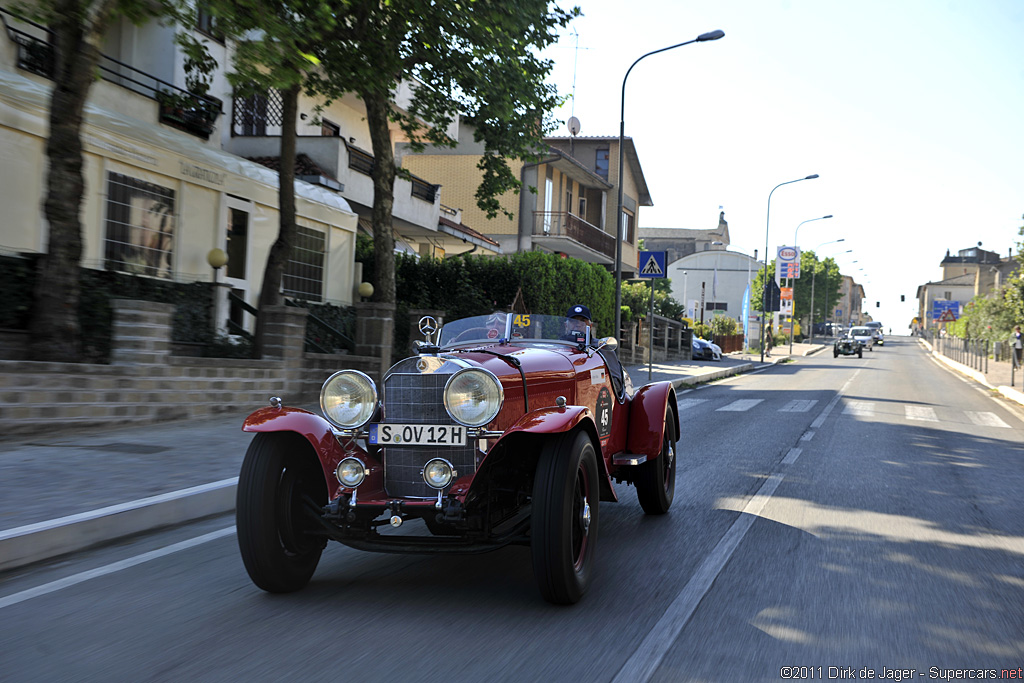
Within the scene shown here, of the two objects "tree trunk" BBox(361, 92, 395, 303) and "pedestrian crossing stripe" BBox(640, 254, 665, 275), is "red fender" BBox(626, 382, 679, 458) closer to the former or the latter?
"tree trunk" BBox(361, 92, 395, 303)

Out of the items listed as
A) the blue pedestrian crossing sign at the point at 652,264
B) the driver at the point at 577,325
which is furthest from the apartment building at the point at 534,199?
the driver at the point at 577,325

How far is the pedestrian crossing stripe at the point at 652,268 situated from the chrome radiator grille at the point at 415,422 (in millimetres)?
14580

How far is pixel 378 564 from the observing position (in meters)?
5.07

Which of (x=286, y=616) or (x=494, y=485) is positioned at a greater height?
(x=494, y=485)

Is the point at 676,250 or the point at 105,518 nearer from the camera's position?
the point at 105,518

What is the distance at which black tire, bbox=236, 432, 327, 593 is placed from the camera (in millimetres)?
4242

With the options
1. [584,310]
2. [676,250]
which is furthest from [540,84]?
[676,250]

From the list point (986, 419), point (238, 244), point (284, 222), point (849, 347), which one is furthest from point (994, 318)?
point (284, 222)

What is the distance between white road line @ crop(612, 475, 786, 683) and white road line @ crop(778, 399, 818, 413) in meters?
9.73

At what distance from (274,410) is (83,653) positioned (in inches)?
60.3

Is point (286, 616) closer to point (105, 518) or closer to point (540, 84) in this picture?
point (105, 518)

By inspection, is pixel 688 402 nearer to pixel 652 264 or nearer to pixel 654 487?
pixel 652 264

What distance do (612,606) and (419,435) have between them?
1.31 meters

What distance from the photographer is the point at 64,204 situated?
9.19m
